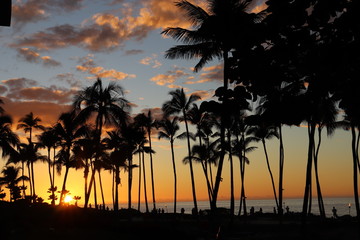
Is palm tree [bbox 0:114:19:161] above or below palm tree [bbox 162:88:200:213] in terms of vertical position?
below

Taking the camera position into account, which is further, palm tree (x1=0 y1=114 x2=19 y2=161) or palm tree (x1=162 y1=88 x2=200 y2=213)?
palm tree (x1=162 y1=88 x2=200 y2=213)

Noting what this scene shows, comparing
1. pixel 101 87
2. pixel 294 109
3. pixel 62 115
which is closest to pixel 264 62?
pixel 294 109

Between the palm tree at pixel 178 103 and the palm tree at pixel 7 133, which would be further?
the palm tree at pixel 178 103

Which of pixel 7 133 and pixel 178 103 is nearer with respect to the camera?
pixel 7 133

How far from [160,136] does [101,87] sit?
2330 centimetres

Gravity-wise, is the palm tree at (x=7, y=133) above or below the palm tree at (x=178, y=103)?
below

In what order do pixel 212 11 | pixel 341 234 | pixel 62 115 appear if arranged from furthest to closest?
1. pixel 62 115
2. pixel 212 11
3. pixel 341 234

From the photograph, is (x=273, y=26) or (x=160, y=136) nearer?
(x=273, y=26)

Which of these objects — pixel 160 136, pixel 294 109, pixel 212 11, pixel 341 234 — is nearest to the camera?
pixel 294 109

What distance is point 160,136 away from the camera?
186 feet

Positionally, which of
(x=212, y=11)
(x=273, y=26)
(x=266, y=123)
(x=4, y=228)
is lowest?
(x=4, y=228)

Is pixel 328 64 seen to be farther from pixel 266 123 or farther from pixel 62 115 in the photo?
pixel 62 115

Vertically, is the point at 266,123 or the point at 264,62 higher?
the point at 264,62

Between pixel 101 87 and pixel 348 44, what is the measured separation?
86.9ft
